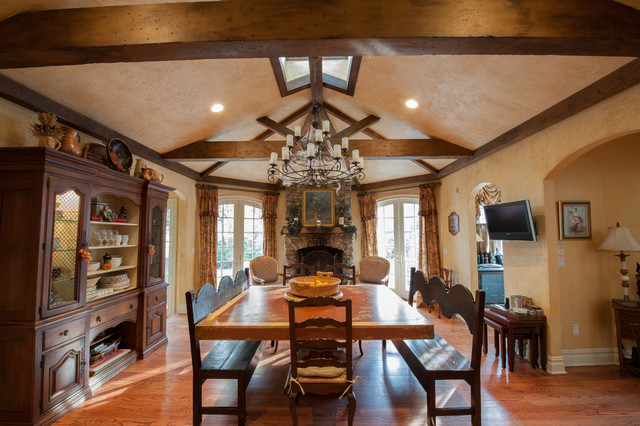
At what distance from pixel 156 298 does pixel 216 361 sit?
6.26ft

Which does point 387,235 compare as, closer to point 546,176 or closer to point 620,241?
point 546,176

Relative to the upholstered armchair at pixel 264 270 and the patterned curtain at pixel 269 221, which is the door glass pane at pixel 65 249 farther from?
the patterned curtain at pixel 269 221

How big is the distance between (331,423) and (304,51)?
8.65 feet

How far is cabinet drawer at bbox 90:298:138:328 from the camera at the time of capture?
2.68m

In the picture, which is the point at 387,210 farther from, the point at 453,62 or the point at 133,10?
the point at 133,10

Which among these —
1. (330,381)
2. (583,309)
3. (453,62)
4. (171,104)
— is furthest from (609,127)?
(171,104)

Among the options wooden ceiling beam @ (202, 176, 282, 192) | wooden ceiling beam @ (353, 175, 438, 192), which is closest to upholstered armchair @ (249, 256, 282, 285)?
wooden ceiling beam @ (202, 176, 282, 192)

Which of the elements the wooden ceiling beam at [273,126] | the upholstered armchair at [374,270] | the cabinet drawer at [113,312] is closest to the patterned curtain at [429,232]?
the upholstered armchair at [374,270]

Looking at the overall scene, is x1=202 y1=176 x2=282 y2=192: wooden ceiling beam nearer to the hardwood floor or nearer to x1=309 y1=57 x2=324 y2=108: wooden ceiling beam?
x1=309 y1=57 x2=324 y2=108: wooden ceiling beam

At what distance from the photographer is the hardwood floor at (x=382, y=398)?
219 centimetres

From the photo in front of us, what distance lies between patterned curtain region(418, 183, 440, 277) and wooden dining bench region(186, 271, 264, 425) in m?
4.10

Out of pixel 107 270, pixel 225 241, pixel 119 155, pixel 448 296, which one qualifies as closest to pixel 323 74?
pixel 119 155

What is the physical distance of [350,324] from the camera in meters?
1.78

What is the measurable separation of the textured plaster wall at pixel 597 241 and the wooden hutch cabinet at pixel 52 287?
15.7 feet
